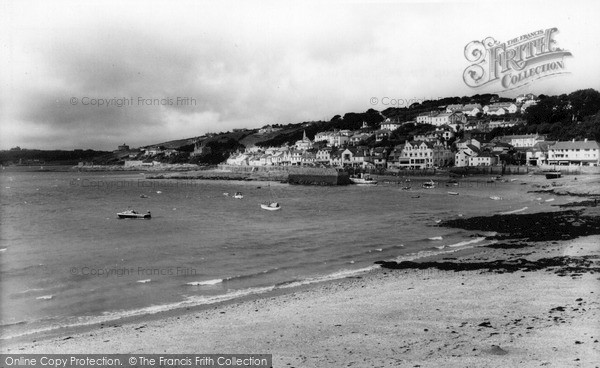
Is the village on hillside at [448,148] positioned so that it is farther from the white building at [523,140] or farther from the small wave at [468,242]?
the small wave at [468,242]

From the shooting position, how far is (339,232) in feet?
100

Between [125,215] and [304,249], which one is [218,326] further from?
[125,215]

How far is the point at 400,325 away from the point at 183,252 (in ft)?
50.9

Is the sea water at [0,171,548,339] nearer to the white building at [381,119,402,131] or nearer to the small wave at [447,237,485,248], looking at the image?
the small wave at [447,237,485,248]

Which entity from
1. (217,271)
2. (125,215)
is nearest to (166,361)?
(217,271)

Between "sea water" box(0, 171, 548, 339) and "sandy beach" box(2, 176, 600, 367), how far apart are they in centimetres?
182

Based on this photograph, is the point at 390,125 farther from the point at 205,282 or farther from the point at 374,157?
the point at 205,282

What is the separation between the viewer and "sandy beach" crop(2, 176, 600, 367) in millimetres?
9297

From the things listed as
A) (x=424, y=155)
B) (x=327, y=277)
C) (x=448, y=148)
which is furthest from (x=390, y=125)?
(x=327, y=277)

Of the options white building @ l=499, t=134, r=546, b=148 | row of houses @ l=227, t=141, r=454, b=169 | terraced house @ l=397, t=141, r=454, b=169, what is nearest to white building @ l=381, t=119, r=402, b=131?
row of houses @ l=227, t=141, r=454, b=169

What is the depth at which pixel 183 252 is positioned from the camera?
80.7ft

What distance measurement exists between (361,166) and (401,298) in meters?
109

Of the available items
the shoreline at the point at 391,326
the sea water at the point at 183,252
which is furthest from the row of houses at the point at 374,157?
the shoreline at the point at 391,326

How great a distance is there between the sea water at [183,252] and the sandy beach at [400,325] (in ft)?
5.97
